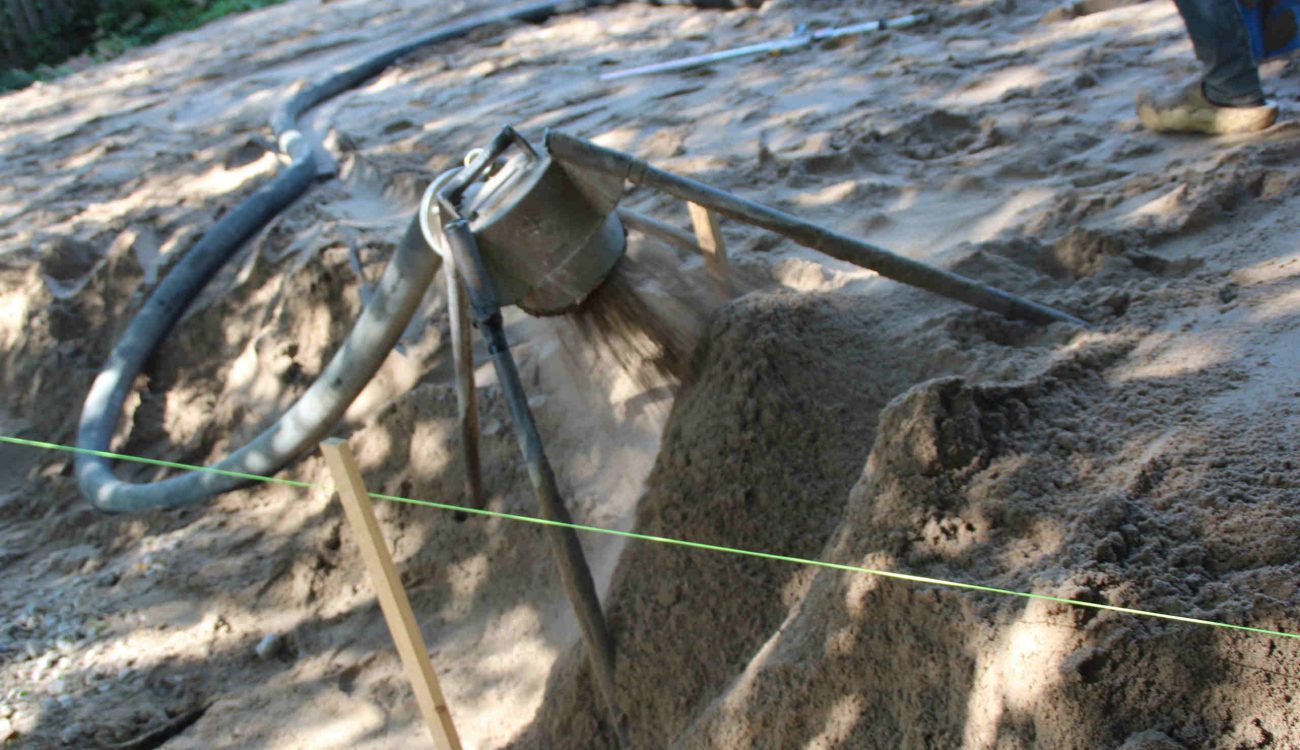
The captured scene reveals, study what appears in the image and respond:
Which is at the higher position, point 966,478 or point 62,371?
point 966,478

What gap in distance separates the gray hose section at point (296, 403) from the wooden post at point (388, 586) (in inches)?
32.9

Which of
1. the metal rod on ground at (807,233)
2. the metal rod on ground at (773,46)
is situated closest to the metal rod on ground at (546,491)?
the metal rod on ground at (807,233)

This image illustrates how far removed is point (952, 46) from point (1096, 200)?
1.69 meters

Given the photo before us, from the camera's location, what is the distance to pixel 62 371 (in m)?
3.44

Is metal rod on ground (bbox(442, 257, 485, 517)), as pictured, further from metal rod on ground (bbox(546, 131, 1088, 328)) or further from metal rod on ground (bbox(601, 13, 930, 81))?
metal rod on ground (bbox(601, 13, 930, 81))

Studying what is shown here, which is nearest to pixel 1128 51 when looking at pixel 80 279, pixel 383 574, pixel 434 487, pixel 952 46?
pixel 952 46

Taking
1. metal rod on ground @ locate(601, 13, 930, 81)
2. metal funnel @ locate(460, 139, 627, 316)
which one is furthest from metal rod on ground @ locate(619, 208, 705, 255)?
metal rod on ground @ locate(601, 13, 930, 81)

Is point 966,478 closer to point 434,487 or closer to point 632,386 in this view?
point 632,386

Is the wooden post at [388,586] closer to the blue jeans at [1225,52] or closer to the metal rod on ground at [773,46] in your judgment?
the blue jeans at [1225,52]

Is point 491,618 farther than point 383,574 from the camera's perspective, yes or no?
Yes

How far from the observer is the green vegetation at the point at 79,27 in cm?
796

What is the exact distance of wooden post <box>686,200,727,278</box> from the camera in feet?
7.52

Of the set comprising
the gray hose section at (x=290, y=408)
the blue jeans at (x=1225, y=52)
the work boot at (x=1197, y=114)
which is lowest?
the gray hose section at (x=290, y=408)

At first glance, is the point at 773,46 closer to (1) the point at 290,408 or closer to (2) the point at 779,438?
(1) the point at 290,408
